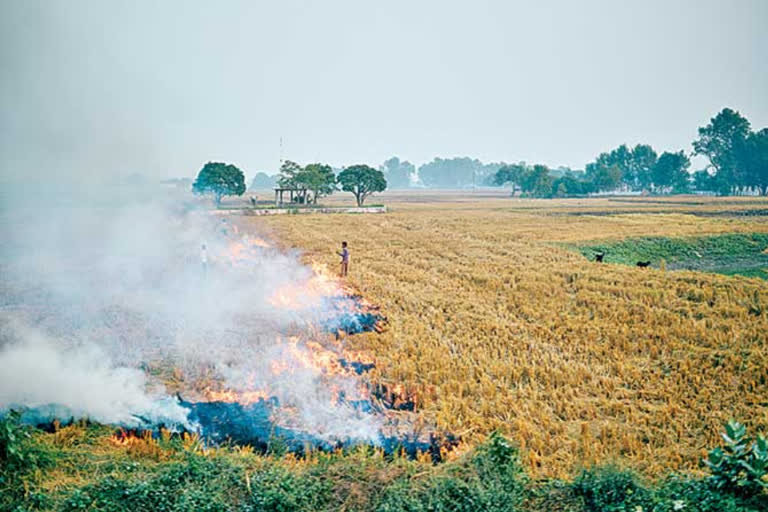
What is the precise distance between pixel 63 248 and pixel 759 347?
2848 cm

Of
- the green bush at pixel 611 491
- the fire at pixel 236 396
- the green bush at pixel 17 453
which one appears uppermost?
the green bush at pixel 17 453

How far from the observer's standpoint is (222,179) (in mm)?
67062

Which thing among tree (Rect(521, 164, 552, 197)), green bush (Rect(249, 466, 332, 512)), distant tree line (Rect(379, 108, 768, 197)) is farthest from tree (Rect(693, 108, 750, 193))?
green bush (Rect(249, 466, 332, 512))

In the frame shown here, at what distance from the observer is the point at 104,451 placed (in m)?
6.85

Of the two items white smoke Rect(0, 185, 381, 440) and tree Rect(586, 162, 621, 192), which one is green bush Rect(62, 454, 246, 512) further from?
tree Rect(586, 162, 621, 192)

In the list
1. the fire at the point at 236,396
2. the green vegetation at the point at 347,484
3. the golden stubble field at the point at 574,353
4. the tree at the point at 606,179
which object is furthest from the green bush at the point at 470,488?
the tree at the point at 606,179

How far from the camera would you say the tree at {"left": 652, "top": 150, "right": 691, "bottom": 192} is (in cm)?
12125

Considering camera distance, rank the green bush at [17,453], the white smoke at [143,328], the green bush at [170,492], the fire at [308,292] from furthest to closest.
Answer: the fire at [308,292] < the white smoke at [143,328] < the green bush at [17,453] < the green bush at [170,492]

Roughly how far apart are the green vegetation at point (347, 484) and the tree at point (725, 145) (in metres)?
125

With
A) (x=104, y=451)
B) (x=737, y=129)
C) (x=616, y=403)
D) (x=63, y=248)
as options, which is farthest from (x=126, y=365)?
(x=737, y=129)

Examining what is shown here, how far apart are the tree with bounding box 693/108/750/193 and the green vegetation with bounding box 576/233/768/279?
88343mm

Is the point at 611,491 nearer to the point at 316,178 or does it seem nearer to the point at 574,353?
the point at 574,353

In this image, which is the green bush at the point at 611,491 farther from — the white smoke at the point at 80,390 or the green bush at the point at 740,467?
the white smoke at the point at 80,390

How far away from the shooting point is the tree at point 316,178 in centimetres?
7162
